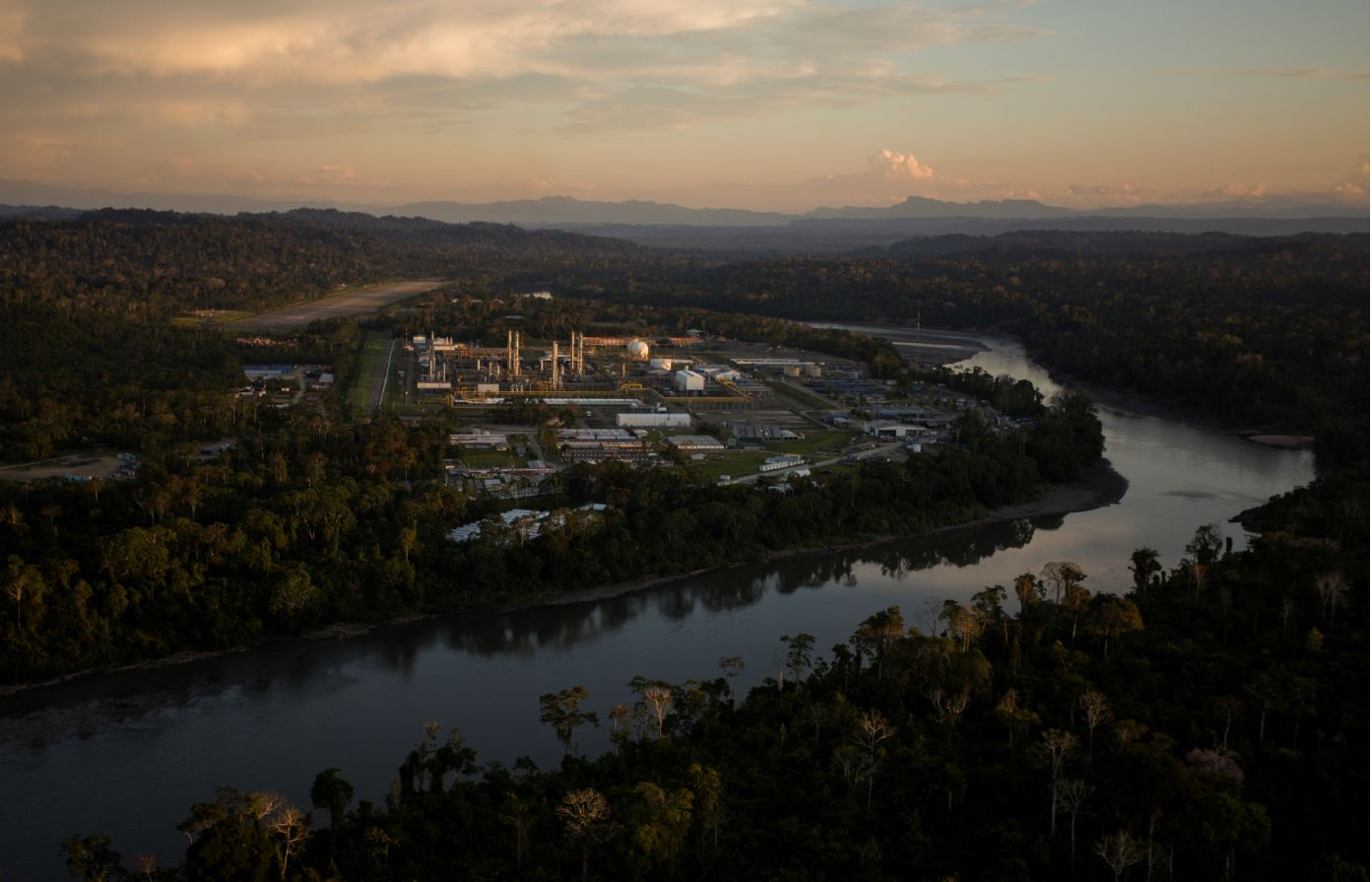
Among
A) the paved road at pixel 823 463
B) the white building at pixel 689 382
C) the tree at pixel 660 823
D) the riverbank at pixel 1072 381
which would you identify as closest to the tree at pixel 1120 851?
the tree at pixel 660 823

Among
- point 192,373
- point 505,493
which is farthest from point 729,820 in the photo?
point 192,373

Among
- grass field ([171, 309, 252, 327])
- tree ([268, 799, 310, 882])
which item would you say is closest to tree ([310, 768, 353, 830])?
tree ([268, 799, 310, 882])

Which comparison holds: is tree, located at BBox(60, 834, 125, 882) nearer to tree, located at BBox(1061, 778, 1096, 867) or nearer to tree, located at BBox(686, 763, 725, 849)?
tree, located at BBox(686, 763, 725, 849)

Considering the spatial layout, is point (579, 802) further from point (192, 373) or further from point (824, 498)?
point (192, 373)

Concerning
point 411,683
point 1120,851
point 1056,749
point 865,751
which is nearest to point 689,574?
point 411,683

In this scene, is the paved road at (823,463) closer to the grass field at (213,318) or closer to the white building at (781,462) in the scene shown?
the white building at (781,462)
